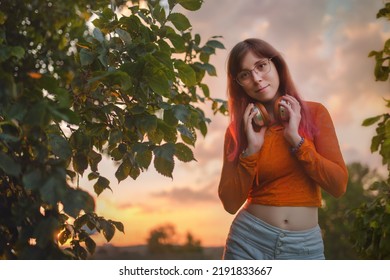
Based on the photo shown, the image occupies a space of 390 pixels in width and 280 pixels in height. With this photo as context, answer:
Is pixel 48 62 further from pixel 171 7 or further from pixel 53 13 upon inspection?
pixel 171 7

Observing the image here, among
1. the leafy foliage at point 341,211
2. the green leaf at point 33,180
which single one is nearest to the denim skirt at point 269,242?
the green leaf at point 33,180

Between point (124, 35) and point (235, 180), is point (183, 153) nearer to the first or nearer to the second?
point (235, 180)

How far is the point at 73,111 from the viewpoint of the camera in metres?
1.69

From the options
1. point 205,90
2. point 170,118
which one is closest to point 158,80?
point 170,118

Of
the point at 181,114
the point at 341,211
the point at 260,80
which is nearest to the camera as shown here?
the point at 181,114

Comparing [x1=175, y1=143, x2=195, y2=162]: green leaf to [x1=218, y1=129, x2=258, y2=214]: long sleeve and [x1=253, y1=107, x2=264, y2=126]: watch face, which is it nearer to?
[x1=218, y1=129, x2=258, y2=214]: long sleeve

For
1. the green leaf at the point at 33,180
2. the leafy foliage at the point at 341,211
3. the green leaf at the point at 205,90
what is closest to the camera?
the green leaf at the point at 33,180

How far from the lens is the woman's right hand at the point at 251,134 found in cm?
203

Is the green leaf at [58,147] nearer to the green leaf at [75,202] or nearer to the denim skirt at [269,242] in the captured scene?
the green leaf at [75,202]

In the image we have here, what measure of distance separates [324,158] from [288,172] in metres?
0.14

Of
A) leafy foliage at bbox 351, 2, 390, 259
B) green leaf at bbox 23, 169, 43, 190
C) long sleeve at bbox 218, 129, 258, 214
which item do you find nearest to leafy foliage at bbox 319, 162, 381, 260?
leafy foliage at bbox 351, 2, 390, 259

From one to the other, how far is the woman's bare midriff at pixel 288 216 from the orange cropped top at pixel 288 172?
0.02m

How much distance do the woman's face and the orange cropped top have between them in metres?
0.14
